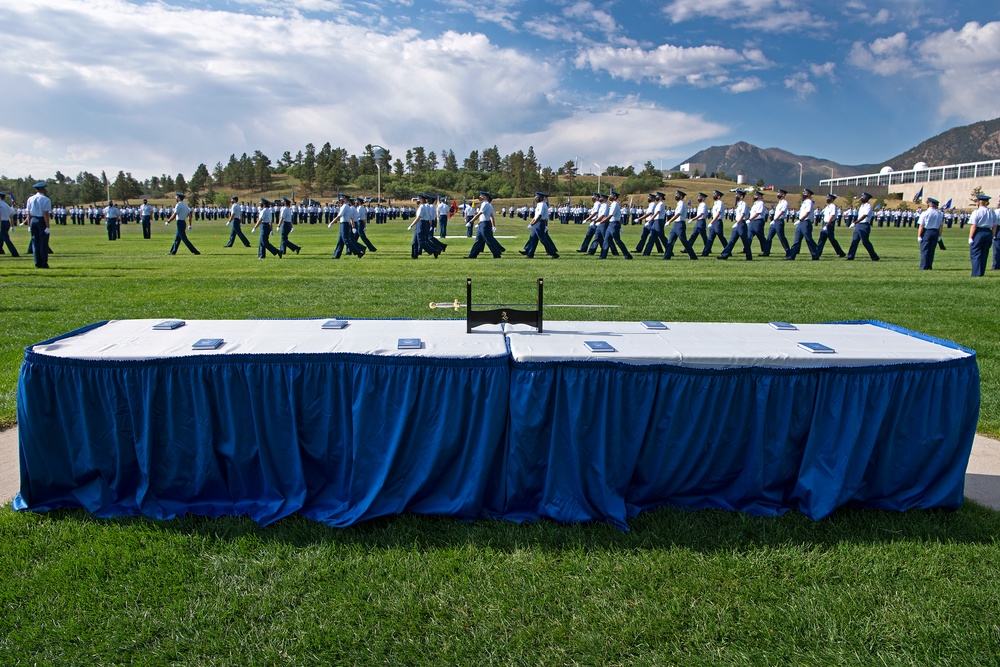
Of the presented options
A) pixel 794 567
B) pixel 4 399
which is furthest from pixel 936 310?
pixel 4 399

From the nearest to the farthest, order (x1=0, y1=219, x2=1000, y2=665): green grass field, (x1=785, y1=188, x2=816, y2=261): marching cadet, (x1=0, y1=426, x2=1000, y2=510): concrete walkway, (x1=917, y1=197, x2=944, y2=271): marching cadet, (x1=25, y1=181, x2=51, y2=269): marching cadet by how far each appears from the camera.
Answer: (x1=0, y1=219, x2=1000, y2=665): green grass field, (x1=0, y1=426, x2=1000, y2=510): concrete walkway, (x1=25, y1=181, x2=51, y2=269): marching cadet, (x1=917, y1=197, x2=944, y2=271): marching cadet, (x1=785, y1=188, x2=816, y2=261): marching cadet

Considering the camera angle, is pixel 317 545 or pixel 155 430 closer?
pixel 317 545

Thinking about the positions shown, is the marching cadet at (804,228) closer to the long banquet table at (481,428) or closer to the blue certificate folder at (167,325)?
the long banquet table at (481,428)

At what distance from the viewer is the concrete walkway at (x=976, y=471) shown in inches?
166

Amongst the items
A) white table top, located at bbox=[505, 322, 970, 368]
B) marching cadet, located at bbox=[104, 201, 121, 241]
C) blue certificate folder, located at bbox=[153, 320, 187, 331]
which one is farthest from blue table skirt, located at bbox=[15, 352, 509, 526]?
marching cadet, located at bbox=[104, 201, 121, 241]

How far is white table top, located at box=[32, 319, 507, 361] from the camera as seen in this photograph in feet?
12.2

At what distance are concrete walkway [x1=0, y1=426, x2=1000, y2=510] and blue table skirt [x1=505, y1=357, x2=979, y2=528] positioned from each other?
524 mm

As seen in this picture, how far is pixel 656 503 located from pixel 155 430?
2752 mm

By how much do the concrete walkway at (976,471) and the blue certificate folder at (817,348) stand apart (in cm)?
140

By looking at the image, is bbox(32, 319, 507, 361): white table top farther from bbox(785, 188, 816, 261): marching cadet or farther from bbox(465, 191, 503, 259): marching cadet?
bbox(785, 188, 816, 261): marching cadet

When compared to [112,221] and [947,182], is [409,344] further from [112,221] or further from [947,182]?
[947,182]

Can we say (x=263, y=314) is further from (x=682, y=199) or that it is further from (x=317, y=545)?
(x=682, y=199)

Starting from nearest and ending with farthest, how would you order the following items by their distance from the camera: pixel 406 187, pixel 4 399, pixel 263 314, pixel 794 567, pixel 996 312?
pixel 794 567
pixel 4 399
pixel 263 314
pixel 996 312
pixel 406 187

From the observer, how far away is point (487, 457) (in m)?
3.67
